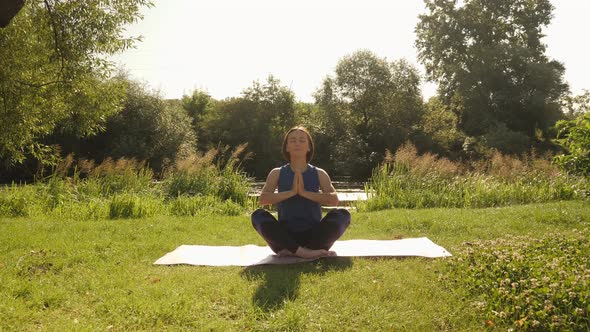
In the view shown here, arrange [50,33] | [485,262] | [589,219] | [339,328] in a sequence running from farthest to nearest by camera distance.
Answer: [50,33], [589,219], [485,262], [339,328]

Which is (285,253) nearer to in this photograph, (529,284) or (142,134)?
(529,284)

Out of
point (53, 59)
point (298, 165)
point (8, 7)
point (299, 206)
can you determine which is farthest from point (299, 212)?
point (53, 59)

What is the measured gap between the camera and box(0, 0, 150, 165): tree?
263 inches

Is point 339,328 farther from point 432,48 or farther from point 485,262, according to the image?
point 432,48

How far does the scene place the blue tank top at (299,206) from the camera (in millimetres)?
4156

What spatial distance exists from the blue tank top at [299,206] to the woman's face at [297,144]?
16 centimetres

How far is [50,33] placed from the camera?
6.96 m

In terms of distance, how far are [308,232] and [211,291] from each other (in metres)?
1.33

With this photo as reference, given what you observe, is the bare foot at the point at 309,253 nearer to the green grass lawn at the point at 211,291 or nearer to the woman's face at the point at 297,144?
the green grass lawn at the point at 211,291

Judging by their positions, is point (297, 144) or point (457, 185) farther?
point (457, 185)

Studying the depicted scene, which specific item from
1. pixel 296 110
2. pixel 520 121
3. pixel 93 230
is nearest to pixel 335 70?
pixel 296 110

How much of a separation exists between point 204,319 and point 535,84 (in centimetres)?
2458

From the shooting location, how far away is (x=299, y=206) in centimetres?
415

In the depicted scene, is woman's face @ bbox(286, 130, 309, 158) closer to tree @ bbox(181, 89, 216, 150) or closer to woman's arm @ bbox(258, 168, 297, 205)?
woman's arm @ bbox(258, 168, 297, 205)
